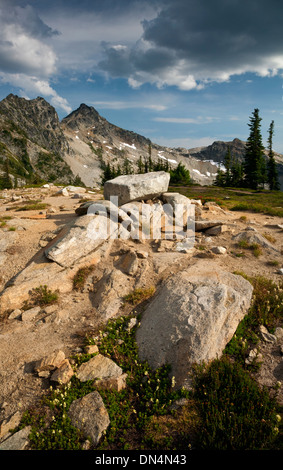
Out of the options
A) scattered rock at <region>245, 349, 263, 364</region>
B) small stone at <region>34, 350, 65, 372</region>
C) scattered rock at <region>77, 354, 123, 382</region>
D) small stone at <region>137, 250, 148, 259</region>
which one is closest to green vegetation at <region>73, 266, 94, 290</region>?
small stone at <region>137, 250, 148, 259</region>

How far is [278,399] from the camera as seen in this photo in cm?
601

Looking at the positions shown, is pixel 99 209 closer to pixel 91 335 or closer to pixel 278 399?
pixel 91 335

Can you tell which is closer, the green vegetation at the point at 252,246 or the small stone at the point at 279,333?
the small stone at the point at 279,333

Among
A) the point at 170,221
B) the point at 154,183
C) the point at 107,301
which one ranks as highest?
the point at 154,183

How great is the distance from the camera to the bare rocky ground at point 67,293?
6.87 m

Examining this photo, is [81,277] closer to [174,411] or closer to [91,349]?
[91,349]

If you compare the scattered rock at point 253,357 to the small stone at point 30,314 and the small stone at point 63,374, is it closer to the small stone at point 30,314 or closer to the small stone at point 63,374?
the small stone at point 63,374

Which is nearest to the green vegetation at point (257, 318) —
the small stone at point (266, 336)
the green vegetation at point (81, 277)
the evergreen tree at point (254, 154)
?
the small stone at point (266, 336)

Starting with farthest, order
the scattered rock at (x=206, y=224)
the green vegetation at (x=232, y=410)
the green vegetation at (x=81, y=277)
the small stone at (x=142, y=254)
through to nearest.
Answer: the scattered rock at (x=206, y=224) → the small stone at (x=142, y=254) → the green vegetation at (x=81, y=277) → the green vegetation at (x=232, y=410)

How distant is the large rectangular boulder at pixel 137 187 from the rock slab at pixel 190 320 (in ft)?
31.1

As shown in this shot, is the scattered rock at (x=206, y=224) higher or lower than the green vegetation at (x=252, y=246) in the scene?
higher

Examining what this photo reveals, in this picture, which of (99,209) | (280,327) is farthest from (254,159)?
(280,327)

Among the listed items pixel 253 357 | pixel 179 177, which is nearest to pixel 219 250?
pixel 253 357

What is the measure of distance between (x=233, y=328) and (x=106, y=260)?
268 inches
